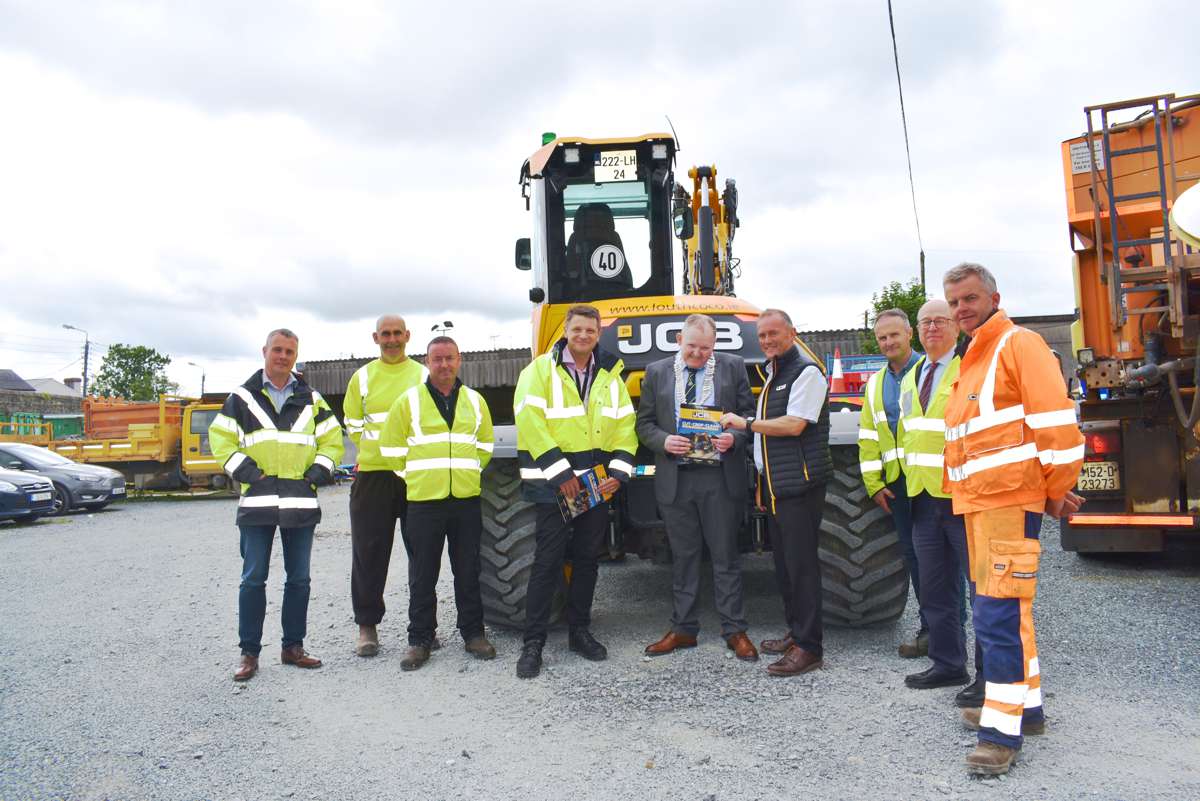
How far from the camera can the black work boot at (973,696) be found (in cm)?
371

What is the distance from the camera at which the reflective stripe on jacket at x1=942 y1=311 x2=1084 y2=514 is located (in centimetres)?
318

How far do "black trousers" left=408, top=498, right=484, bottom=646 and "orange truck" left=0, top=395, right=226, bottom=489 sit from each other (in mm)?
16264

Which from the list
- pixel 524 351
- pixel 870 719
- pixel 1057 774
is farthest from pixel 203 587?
pixel 524 351

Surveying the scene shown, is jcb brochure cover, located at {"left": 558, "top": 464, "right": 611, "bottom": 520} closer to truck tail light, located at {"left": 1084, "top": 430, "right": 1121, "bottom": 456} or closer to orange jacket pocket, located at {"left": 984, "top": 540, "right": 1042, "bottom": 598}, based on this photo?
orange jacket pocket, located at {"left": 984, "top": 540, "right": 1042, "bottom": 598}

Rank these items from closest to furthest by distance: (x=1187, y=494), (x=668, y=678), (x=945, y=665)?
1. (x=945, y=665)
2. (x=668, y=678)
3. (x=1187, y=494)

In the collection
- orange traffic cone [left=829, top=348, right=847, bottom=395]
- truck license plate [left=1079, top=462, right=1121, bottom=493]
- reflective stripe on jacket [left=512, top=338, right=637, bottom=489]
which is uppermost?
orange traffic cone [left=829, top=348, right=847, bottom=395]

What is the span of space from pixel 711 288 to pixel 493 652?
12.7 ft

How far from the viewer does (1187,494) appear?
20.4 ft

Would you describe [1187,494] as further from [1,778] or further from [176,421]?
[176,421]

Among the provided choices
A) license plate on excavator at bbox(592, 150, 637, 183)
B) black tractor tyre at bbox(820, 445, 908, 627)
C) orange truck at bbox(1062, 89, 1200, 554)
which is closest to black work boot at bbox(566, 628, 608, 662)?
black tractor tyre at bbox(820, 445, 908, 627)

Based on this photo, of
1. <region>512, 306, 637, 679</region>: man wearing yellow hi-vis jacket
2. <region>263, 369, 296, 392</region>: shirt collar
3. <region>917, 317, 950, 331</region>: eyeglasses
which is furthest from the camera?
<region>263, 369, 296, 392</region>: shirt collar

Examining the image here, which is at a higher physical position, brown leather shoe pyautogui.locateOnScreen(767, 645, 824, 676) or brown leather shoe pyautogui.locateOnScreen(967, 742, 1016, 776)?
brown leather shoe pyautogui.locateOnScreen(767, 645, 824, 676)

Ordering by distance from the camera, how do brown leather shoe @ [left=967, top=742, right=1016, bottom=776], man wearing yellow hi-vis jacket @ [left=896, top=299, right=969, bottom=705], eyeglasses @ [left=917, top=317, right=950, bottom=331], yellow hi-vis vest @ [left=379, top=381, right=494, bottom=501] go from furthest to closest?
yellow hi-vis vest @ [left=379, top=381, right=494, bottom=501] → eyeglasses @ [left=917, top=317, right=950, bottom=331] → man wearing yellow hi-vis jacket @ [left=896, top=299, right=969, bottom=705] → brown leather shoe @ [left=967, top=742, right=1016, bottom=776]

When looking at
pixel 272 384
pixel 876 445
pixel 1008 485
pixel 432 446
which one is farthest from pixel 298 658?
pixel 1008 485
